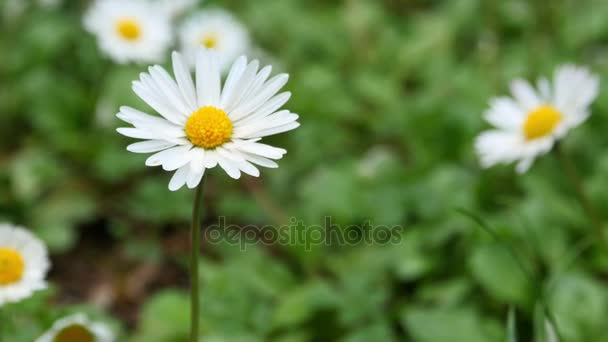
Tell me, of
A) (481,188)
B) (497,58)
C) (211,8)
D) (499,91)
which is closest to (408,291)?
(481,188)

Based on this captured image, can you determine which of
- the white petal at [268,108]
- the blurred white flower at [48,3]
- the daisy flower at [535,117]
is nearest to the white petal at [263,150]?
the white petal at [268,108]

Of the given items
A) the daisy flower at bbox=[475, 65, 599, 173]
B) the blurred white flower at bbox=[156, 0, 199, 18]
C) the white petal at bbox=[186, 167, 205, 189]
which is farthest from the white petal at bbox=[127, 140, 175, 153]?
the blurred white flower at bbox=[156, 0, 199, 18]

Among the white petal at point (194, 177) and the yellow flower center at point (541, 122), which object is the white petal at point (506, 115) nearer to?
the yellow flower center at point (541, 122)

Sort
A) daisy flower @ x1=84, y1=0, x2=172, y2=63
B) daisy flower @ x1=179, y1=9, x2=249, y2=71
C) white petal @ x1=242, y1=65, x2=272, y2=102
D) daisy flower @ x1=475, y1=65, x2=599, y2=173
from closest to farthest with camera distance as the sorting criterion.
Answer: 1. white petal @ x1=242, y1=65, x2=272, y2=102
2. daisy flower @ x1=475, y1=65, x2=599, y2=173
3. daisy flower @ x1=84, y1=0, x2=172, y2=63
4. daisy flower @ x1=179, y1=9, x2=249, y2=71

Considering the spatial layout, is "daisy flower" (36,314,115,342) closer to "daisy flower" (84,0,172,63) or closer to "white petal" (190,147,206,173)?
"white petal" (190,147,206,173)

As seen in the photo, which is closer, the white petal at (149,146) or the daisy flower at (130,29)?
the white petal at (149,146)

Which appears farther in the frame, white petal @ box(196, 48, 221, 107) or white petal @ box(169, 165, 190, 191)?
white petal @ box(196, 48, 221, 107)

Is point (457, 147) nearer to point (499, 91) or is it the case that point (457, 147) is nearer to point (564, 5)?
point (499, 91)
